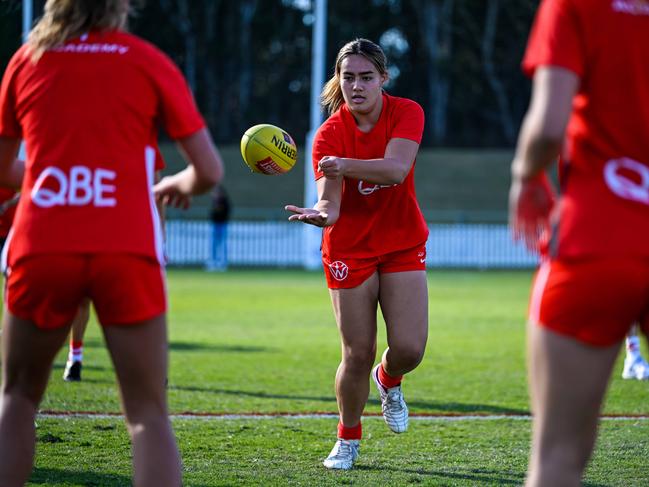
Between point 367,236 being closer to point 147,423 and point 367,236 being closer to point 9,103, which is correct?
point 147,423

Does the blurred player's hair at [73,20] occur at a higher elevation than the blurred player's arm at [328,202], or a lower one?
higher

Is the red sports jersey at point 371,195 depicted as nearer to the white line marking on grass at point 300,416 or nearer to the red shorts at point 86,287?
the white line marking on grass at point 300,416

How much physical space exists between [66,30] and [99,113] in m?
0.33

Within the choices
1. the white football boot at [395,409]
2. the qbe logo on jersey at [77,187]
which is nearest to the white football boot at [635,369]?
the white football boot at [395,409]

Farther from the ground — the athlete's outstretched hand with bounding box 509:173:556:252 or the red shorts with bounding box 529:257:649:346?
the athlete's outstretched hand with bounding box 509:173:556:252

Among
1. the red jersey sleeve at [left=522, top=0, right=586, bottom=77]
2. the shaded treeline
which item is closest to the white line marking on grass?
the red jersey sleeve at [left=522, top=0, right=586, bottom=77]

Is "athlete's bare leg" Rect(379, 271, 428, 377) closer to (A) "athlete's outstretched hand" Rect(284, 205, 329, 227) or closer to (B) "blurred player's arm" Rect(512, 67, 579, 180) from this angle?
(A) "athlete's outstretched hand" Rect(284, 205, 329, 227)

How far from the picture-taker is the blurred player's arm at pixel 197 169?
3.82 metres

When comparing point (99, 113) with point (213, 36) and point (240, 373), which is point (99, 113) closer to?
point (240, 373)

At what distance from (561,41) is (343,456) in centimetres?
343

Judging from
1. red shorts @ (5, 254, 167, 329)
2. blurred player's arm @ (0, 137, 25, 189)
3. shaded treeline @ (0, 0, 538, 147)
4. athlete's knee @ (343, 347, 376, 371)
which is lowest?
athlete's knee @ (343, 347, 376, 371)

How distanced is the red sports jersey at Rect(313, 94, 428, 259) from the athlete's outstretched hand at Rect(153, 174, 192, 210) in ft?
7.43

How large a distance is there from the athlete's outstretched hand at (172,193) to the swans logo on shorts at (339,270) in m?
2.22

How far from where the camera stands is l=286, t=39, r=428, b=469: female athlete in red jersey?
6180mm
